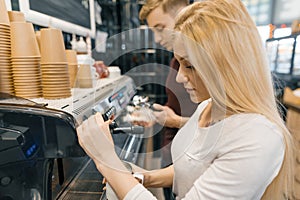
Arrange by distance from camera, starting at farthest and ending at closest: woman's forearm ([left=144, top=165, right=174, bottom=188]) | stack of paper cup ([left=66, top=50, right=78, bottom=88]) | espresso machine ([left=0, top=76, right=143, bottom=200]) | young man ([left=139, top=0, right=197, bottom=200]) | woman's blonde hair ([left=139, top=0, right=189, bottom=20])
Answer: woman's blonde hair ([left=139, top=0, right=189, bottom=20])
young man ([left=139, top=0, right=197, bottom=200])
stack of paper cup ([left=66, top=50, right=78, bottom=88])
woman's forearm ([left=144, top=165, right=174, bottom=188])
espresso machine ([left=0, top=76, right=143, bottom=200])

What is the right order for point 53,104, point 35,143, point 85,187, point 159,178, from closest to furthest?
1. point 35,143
2. point 53,104
3. point 85,187
4. point 159,178

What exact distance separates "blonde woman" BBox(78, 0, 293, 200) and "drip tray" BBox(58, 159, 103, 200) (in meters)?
0.15

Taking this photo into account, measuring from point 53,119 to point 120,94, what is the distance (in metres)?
0.54

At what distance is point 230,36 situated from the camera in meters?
0.55

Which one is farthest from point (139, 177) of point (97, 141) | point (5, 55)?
point (5, 55)

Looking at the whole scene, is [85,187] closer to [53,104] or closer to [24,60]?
[53,104]

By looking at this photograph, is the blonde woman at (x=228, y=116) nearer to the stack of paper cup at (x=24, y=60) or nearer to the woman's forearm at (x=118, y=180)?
the woman's forearm at (x=118, y=180)

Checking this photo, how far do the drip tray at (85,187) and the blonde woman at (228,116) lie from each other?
15 cm

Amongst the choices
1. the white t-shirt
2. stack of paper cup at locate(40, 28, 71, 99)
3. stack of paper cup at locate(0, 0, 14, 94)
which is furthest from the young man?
stack of paper cup at locate(0, 0, 14, 94)

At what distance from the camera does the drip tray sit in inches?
26.4

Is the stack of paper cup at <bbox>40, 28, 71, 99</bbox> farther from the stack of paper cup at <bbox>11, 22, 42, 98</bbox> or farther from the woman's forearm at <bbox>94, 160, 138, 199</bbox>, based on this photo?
the woman's forearm at <bbox>94, 160, 138, 199</bbox>

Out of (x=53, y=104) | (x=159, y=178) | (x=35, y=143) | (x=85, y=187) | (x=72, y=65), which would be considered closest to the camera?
(x=35, y=143)

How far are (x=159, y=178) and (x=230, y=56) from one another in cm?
55

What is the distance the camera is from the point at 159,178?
2.78 ft
